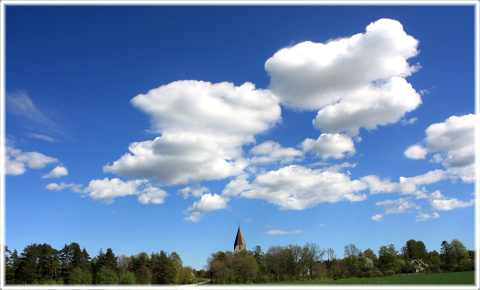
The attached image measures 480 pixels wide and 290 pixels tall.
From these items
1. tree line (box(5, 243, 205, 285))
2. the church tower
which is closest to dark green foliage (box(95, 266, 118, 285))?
tree line (box(5, 243, 205, 285))

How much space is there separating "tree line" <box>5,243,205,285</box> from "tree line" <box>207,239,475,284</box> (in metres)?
17.1


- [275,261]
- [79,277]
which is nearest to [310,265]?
[275,261]

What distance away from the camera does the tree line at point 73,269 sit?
196 ft

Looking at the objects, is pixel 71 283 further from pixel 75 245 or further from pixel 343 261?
pixel 343 261

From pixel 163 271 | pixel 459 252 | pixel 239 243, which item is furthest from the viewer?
pixel 239 243

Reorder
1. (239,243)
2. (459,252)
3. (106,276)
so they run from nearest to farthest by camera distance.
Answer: (106,276) < (459,252) < (239,243)

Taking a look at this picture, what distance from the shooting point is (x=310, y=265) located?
9819 centimetres

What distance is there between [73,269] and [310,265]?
64.8 meters

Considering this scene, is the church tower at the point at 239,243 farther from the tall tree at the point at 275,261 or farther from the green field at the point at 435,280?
the green field at the point at 435,280

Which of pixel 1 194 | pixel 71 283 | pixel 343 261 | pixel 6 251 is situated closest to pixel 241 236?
pixel 343 261

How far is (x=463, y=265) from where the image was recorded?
3255 inches

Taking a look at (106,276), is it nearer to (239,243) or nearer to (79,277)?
(79,277)

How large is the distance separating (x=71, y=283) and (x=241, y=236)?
108 meters

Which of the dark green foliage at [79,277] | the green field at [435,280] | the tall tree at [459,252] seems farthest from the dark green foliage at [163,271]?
the tall tree at [459,252]
